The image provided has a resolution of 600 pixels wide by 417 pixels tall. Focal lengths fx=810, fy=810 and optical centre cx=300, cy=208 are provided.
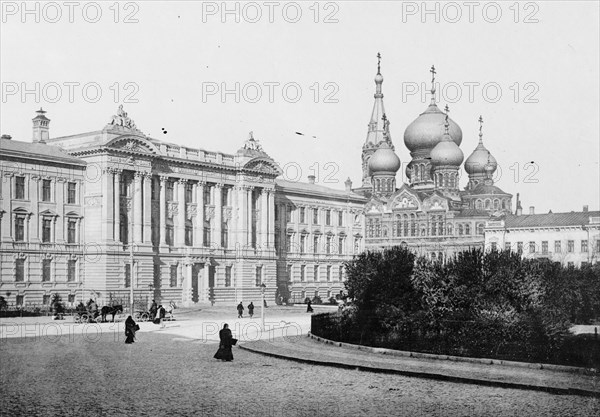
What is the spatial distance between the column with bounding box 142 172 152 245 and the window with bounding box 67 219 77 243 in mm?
5737

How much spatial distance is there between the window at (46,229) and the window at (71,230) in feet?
6.00

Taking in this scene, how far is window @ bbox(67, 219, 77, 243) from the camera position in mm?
63688

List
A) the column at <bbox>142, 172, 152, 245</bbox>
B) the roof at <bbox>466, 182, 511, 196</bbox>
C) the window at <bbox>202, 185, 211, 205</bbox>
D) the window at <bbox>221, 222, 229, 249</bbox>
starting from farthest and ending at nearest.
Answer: the roof at <bbox>466, 182, 511, 196</bbox>
the window at <bbox>221, 222, 229, 249</bbox>
the window at <bbox>202, 185, 211, 205</bbox>
the column at <bbox>142, 172, 152, 245</bbox>

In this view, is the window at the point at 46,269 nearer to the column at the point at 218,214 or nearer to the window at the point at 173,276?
the window at the point at 173,276

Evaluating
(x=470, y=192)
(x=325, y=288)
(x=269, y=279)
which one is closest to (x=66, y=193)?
(x=269, y=279)

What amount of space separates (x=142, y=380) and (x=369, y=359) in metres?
8.14

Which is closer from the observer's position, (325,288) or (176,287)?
(176,287)

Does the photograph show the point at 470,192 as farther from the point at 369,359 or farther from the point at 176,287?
the point at 369,359

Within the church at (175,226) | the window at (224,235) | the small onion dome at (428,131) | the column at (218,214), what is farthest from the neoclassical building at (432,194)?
the column at (218,214)

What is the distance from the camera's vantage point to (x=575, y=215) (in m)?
97.1

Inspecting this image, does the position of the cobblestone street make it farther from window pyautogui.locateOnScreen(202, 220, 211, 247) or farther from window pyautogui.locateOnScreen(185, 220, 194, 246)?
window pyautogui.locateOnScreen(202, 220, 211, 247)

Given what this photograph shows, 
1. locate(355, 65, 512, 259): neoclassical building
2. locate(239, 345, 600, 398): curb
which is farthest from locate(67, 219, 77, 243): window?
locate(355, 65, 512, 259): neoclassical building

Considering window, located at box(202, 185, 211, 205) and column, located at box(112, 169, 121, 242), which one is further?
window, located at box(202, 185, 211, 205)

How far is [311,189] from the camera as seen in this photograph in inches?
3597
